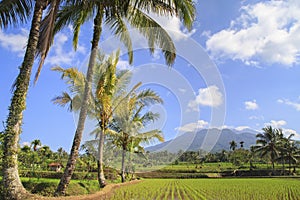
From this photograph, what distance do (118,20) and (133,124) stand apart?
9244mm

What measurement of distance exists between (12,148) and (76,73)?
568 cm

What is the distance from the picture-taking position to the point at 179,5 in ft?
25.8

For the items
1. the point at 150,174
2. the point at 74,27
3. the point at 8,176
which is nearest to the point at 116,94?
the point at 74,27

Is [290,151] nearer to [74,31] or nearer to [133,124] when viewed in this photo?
[133,124]

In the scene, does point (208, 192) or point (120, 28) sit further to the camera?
point (208, 192)

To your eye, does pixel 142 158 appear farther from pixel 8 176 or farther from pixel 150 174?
pixel 8 176

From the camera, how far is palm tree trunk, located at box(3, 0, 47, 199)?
5.57 metres

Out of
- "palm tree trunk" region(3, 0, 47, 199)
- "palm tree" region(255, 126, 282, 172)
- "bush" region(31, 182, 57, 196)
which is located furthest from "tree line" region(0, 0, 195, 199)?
"palm tree" region(255, 126, 282, 172)

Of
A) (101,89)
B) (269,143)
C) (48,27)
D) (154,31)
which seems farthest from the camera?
(269,143)

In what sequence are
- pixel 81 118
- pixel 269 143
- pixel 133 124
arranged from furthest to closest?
pixel 269 143 < pixel 133 124 < pixel 81 118

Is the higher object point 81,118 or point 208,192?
point 81,118

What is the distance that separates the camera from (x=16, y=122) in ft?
19.4

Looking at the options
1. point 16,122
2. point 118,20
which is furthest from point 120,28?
point 16,122

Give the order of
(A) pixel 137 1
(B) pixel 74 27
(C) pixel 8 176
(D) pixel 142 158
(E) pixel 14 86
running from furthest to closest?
1. (D) pixel 142 158
2. (B) pixel 74 27
3. (A) pixel 137 1
4. (E) pixel 14 86
5. (C) pixel 8 176
